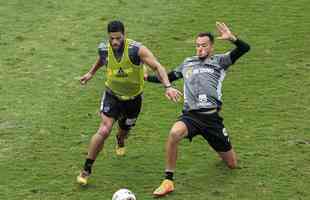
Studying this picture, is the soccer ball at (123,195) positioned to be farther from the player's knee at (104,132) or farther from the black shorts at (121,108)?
the black shorts at (121,108)

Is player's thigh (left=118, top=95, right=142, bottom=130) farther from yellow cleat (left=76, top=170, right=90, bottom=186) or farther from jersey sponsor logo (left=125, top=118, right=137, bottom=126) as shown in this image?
yellow cleat (left=76, top=170, right=90, bottom=186)

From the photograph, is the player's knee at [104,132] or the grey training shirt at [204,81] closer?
the player's knee at [104,132]

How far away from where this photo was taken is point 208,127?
9.56m

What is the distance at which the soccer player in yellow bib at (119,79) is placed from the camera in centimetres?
927

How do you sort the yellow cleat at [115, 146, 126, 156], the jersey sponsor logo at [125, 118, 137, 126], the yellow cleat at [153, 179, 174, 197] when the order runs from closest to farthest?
the yellow cleat at [153, 179, 174, 197], the jersey sponsor logo at [125, 118, 137, 126], the yellow cleat at [115, 146, 126, 156]

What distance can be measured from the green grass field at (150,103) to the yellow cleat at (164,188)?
0.12m

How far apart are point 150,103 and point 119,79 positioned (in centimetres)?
279

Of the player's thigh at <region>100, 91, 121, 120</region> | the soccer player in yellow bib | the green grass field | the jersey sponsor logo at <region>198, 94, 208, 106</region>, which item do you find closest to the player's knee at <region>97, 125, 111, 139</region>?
the soccer player in yellow bib

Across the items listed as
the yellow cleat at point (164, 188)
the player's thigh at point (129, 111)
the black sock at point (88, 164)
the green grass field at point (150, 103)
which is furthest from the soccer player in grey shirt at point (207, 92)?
the black sock at point (88, 164)

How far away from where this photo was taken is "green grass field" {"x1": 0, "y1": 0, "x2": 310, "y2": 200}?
9555 millimetres

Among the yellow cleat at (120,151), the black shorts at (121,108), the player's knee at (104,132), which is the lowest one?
the yellow cleat at (120,151)

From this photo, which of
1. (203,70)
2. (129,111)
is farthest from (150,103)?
(203,70)

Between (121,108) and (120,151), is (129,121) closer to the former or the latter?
(121,108)

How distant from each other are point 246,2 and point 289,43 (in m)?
2.67
